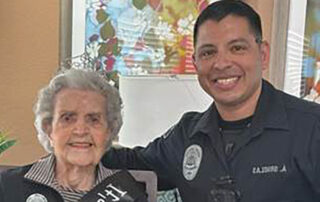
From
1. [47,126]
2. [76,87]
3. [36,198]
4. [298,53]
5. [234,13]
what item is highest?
[234,13]

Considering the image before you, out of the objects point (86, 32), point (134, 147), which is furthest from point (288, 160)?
point (86, 32)

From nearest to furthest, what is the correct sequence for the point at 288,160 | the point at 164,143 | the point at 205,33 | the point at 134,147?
the point at 288,160 → the point at 205,33 → the point at 164,143 → the point at 134,147

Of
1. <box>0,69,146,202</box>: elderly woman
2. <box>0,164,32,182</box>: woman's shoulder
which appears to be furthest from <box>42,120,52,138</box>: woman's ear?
<box>0,164,32,182</box>: woman's shoulder

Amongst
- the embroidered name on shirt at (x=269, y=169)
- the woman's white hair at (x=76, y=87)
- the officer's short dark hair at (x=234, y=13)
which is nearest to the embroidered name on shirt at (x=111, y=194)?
the woman's white hair at (x=76, y=87)

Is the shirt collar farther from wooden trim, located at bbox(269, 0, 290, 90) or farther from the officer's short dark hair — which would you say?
wooden trim, located at bbox(269, 0, 290, 90)

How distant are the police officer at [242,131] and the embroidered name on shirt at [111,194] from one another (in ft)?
0.79

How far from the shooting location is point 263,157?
163 centimetres

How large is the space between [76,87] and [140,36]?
89cm

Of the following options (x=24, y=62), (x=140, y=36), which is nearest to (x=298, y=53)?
(x=140, y=36)

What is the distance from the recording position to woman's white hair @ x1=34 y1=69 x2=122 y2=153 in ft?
5.71

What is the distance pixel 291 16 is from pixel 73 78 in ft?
4.25

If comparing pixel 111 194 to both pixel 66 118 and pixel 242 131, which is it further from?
pixel 242 131

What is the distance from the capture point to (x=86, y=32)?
2.54m

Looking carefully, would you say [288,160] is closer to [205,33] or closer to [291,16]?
[205,33]
